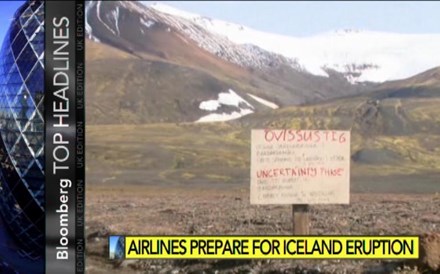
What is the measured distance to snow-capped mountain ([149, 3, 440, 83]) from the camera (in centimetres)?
700

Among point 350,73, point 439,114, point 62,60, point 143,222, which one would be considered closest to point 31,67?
point 62,60

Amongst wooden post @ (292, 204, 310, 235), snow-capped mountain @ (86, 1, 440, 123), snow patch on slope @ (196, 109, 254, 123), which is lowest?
wooden post @ (292, 204, 310, 235)

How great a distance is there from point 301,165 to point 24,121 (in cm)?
172

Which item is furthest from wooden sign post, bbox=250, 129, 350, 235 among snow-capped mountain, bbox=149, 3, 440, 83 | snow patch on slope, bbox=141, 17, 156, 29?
snow patch on slope, bbox=141, 17, 156, 29

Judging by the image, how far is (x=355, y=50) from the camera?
7.01m

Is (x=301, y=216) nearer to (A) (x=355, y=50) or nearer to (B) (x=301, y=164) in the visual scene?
(B) (x=301, y=164)

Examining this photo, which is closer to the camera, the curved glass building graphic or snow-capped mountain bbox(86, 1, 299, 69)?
the curved glass building graphic

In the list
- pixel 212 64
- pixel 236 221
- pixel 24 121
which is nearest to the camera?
pixel 24 121

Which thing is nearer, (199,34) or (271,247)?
(271,247)

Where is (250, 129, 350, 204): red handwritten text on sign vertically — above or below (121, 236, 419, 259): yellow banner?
above

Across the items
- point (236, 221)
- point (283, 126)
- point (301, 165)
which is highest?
point (283, 126)

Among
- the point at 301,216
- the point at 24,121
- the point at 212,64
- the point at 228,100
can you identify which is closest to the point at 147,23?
the point at 212,64

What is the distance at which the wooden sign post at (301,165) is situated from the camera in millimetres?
6934

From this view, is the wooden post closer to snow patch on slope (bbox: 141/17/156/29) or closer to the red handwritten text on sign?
the red handwritten text on sign
